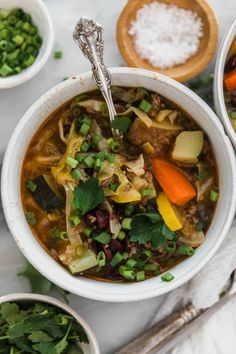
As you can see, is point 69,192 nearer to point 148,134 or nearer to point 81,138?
point 81,138

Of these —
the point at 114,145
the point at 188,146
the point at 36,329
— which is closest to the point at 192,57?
the point at 188,146

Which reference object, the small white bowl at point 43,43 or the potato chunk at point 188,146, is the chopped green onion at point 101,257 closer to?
the potato chunk at point 188,146

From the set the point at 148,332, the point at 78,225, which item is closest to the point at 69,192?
the point at 78,225

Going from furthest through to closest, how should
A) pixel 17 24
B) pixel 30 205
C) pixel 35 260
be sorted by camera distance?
pixel 17 24
pixel 30 205
pixel 35 260

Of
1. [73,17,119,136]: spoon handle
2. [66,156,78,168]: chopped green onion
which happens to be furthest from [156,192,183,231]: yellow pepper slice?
[73,17,119,136]: spoon handle

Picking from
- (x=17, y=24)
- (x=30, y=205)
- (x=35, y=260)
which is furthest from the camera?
(x=17, y=24)

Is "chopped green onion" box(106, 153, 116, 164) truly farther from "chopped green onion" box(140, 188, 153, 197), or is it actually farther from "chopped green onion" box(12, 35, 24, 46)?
"chopped green onion" box(12, 35, 24, 46)
